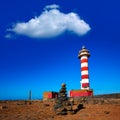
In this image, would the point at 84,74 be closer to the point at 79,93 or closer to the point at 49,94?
the point at 79,93

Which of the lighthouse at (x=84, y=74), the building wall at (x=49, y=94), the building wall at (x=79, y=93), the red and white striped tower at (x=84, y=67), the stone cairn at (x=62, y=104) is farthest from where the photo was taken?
the red and white striped tower at (x=84, y=67)

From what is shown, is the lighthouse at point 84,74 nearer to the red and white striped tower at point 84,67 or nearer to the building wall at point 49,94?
the red and white striped tower at point 84,67

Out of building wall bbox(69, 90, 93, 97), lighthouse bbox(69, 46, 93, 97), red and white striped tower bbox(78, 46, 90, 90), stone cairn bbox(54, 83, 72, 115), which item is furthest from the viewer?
red and white striped tower bbox(78, 46, 90, 90)

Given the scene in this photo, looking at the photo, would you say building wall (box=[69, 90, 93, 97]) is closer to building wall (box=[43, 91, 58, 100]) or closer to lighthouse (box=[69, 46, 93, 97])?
lighthouse (box=[69, 46, 93, 97])

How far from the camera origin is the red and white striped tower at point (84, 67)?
35969 mm

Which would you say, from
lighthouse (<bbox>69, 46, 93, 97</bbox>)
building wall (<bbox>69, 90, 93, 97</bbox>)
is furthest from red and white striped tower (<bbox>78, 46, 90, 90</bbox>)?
building wall (<bbox>69, 90, 93, 97</bbox>)

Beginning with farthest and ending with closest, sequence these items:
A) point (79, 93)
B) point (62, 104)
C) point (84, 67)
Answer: point (84, 67) < point (79, 93) < point (62, 104)

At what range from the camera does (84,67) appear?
3684cm

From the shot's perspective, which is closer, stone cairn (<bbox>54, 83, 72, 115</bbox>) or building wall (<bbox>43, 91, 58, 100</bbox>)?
stone cairn (<bbox>54, 83, 72, 115</bbox>)

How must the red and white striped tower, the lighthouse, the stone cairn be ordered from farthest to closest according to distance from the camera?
the red and white striped tower
the lighthouse
the stone cairn

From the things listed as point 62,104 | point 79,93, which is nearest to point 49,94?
point 79,93

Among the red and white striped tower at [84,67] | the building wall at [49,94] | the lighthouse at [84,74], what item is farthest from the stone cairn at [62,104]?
the red and white striped tower at [84,67]

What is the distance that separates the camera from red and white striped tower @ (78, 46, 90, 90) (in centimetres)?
3597

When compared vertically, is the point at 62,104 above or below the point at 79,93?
below
